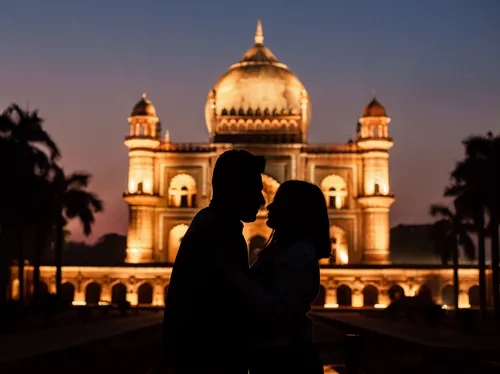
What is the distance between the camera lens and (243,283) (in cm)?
441

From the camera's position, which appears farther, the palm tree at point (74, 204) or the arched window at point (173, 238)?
the arched window at point (173, 238)

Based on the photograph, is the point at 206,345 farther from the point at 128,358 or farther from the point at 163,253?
the point at 163,253

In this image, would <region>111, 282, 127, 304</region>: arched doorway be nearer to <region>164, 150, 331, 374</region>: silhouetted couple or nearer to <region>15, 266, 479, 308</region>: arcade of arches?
<region>15, 266, 479, 308</region>: arcade of arches

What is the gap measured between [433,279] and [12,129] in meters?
38.9

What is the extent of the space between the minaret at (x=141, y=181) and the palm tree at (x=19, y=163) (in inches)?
1277

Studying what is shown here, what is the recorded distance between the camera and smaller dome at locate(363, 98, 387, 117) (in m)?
76.0

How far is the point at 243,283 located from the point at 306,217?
103cm

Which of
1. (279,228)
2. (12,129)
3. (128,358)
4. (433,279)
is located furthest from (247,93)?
(279,228)

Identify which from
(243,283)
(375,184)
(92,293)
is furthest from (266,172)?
(243,283)

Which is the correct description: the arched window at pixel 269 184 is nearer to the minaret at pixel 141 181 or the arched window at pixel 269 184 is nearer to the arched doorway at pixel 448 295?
the minaret at pixel 141 181

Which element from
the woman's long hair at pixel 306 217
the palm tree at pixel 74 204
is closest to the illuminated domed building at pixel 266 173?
the palm tree at pixel 74 204

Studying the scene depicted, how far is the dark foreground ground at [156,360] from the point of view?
1595 centimetres

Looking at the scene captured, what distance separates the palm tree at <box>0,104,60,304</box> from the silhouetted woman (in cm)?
3222

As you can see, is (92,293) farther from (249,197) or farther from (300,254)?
(249,197)
